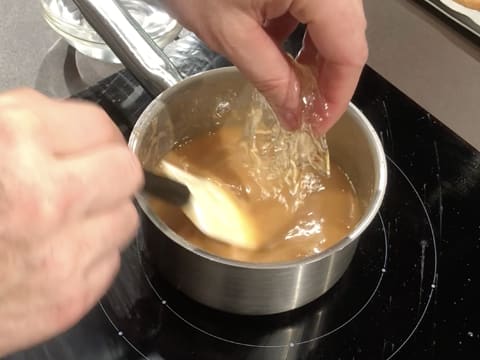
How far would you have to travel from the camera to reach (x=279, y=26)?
26.5 inches

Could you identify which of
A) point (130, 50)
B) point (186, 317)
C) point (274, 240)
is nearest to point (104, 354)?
point (186, 317)

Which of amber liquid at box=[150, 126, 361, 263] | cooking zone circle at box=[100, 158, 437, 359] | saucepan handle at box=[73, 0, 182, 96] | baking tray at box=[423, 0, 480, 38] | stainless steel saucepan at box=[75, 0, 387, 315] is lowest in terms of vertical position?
cooking zone circle at box=[100, 158, 437, 359]

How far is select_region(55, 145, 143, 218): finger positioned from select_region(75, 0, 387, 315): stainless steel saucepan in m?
0.13

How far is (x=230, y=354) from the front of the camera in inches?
25.1

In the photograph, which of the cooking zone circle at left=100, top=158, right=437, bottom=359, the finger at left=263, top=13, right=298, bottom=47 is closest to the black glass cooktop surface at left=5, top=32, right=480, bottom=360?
Result: the cooking zone circle at left=100, top=158, right=437, bottom=359

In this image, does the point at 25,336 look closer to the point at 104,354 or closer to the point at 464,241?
the point at 104,354

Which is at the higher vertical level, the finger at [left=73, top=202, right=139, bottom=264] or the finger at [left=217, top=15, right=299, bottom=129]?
the finger at [left=217, top=15, right=299, bottom=129]

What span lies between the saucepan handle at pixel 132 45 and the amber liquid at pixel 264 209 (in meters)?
0.11

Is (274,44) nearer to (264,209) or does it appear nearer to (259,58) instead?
(259,58)

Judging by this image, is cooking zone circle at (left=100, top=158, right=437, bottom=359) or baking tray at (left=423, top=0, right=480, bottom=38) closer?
cooking zone circle at (left=100, top=158, right=437, bottom=359)

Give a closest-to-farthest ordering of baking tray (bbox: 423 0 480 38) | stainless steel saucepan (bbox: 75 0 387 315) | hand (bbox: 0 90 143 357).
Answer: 1. hand (bbox: 0 90 143 357)
2. stainless steel saucepan (bbox: 75 0 387 315)
3. baking tray (bbox: 423 0 480 38)

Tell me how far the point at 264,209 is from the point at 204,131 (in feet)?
0.46

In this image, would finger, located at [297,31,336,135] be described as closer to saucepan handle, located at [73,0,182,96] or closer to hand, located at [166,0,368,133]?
hand, located at [166,0,368,133]

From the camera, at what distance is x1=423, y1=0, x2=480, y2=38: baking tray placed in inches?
37.0
